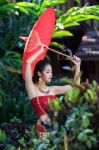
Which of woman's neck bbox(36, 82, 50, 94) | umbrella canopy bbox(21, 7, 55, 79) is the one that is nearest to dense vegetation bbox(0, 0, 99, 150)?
woman's neck bbox(36, 82, 50, 94)

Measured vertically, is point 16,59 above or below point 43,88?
below

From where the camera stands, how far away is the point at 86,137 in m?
2.08

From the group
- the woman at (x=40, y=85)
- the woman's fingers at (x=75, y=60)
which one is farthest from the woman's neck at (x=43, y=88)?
the woman's fingers at (x=75, y=60)

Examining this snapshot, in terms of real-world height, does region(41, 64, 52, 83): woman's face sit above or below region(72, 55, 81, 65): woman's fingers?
below

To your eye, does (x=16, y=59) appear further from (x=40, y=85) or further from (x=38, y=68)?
(x=40, y=85)

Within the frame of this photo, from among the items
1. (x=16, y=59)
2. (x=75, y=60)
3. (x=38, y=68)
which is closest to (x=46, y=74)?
(x=38, y=68)

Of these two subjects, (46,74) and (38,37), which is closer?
(46,74)

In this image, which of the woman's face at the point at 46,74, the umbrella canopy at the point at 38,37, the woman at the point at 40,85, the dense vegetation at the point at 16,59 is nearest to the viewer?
the woman at the point at 40,85

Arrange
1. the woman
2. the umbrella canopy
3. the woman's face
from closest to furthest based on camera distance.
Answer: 1. the woman
2. the woman's face
3. the umbrella canopy

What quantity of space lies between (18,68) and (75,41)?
317 centimetres

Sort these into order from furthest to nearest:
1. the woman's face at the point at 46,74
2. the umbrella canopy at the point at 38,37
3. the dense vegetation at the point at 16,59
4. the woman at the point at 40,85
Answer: the dense vegetation at the point at 16,59, the umbrella canopy at the point at 38,37, the woman's face at the point at 46,74, the woman at the point at 40,85

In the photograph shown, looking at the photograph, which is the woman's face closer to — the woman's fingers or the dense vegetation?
the woman's fingers

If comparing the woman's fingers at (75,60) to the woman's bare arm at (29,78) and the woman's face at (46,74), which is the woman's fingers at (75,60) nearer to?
the woman's face at (46,74)

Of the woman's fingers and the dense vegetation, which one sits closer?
the woman's fingers
